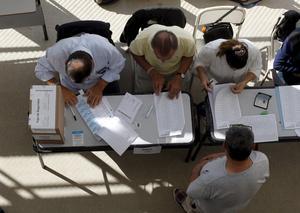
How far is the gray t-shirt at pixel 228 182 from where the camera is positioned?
2375mm

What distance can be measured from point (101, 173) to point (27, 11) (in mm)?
1599

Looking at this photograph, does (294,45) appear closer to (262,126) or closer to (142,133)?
(262,126)

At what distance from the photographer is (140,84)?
3.59 m

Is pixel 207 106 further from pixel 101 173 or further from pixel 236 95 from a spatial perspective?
pixel 101 173

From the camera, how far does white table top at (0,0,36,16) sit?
3689mm

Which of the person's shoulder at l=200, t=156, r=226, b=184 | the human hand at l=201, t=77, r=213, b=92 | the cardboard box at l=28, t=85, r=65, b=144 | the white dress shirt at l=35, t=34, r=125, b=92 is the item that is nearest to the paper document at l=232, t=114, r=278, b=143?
the human hand at l=201, t=77, r=213, b=92

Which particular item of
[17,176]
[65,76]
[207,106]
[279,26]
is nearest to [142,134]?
[207,106]

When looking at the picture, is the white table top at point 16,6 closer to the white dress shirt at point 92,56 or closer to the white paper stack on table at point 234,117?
the white dress shirt at point 92,56

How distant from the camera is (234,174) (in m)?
2.35

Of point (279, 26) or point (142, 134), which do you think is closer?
point (142, 134)

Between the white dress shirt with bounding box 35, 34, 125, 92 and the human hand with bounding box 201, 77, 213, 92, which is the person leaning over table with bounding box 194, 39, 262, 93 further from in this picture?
the white dress shirt with bounding box 35, 34, 125, 92

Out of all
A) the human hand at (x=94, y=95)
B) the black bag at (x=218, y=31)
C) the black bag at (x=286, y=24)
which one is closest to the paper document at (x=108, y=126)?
the human hand at (x=94, y=95)

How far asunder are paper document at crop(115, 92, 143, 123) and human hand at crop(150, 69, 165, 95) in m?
0.17

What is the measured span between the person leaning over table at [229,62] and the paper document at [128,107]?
1.81 ft
